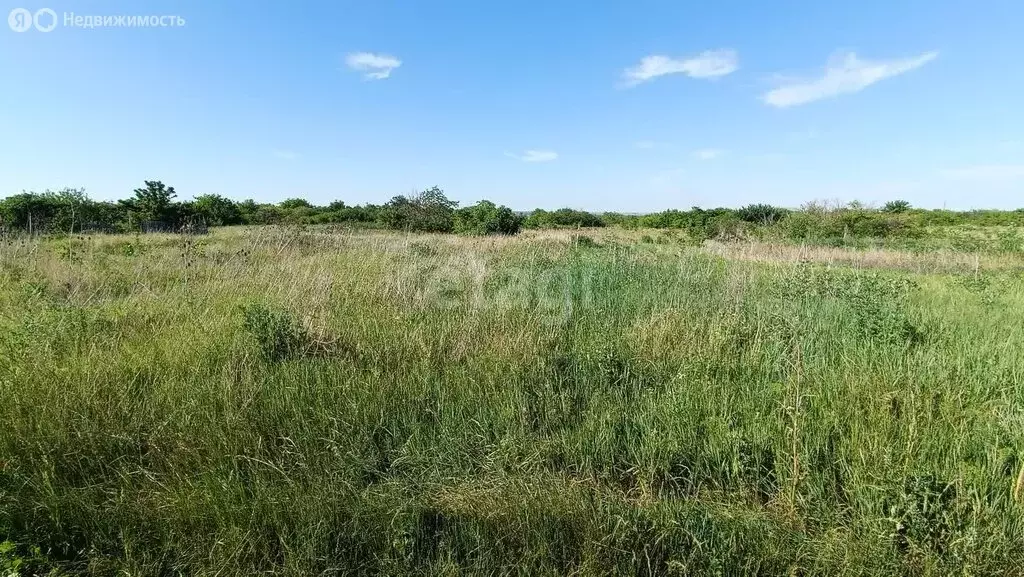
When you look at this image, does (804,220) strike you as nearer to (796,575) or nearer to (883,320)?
(883,320)

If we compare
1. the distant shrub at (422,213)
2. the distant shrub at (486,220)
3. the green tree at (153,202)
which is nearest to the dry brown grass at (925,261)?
the distant shrub at (486,220)

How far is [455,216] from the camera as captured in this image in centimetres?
2772

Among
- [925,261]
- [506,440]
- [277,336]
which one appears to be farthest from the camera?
[925,261]

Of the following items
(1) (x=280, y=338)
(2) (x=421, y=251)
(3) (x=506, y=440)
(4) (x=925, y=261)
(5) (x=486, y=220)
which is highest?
(5) (x=486, y=220)

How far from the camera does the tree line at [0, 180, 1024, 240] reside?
23.1m

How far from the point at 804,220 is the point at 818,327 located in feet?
91.6

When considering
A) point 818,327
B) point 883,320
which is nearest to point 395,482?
point 818,327

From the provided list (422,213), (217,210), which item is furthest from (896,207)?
(217,210)

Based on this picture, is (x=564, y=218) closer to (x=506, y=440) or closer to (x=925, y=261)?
(x=925, y=261)

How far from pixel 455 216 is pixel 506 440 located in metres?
26.0

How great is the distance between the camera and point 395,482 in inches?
A: 86.8

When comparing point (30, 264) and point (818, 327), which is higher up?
point (30, 264)

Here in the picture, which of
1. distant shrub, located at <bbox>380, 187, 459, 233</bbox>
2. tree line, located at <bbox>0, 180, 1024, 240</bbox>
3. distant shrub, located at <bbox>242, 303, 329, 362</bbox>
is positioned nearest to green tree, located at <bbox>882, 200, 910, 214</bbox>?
tree line, located at <bbox>0, 180, 1024, 240</bbox>

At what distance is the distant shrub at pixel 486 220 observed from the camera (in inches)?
994
